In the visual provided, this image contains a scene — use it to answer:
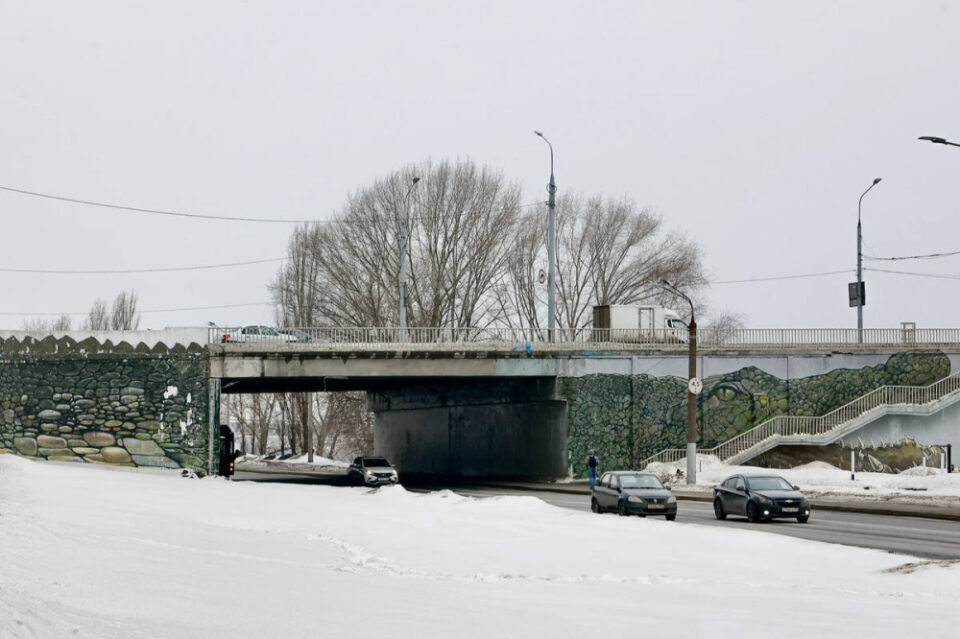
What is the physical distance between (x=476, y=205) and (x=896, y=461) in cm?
3028

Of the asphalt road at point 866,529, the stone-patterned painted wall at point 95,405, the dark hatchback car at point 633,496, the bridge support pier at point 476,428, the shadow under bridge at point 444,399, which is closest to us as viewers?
the asphalt road at point 866,529

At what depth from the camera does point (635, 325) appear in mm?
59688

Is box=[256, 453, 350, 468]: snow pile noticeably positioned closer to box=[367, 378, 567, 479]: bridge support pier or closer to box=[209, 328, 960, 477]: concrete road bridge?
box=[367, 378, 567, 479]: bridge support pier

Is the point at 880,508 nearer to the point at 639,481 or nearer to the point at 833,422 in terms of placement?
the point at 639,481

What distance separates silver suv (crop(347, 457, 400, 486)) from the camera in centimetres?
5147

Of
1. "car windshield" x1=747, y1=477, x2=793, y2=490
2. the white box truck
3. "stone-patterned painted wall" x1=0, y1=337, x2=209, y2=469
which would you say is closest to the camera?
"car windshield" x1=747, y1=477, x2=793, y2=490

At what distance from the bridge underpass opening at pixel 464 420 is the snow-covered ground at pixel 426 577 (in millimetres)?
31237

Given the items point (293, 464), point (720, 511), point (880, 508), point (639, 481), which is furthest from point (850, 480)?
point (293, 464)

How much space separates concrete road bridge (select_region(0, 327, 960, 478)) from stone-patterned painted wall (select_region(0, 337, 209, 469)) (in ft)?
0.19

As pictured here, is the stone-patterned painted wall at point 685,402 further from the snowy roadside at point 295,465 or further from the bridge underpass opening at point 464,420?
the snowy roadside at point 295,465

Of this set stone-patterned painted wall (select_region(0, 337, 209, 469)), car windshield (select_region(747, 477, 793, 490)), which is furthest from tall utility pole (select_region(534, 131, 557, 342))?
car windshield (select_region(747, 477, 793, 490))

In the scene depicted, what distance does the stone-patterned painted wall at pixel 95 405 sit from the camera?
50.0 meters

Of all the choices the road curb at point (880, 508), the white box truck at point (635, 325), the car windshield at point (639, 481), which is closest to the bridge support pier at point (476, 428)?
the white box truck at point (635, 325)

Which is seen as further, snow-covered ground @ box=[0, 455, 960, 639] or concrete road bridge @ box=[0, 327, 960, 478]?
concrete road bridge @ box=[0, 327, 960, 478]
